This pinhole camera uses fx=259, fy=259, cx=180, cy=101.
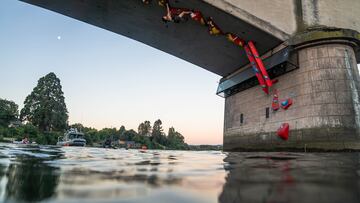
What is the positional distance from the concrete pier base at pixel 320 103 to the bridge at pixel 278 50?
48 millimetres

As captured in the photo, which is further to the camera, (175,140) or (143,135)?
(175,140)

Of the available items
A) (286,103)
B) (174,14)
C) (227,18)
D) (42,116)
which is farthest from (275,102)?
(42,116)

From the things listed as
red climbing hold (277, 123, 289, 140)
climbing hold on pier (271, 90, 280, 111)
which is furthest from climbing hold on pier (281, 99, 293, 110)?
red climbing hold (277, 123, 289, 140)

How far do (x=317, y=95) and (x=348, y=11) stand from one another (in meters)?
7.76

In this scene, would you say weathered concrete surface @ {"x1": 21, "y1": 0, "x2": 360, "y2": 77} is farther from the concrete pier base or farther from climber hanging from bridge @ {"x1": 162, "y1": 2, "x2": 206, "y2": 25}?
the concrete pier base

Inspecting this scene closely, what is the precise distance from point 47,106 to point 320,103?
62.3 metres

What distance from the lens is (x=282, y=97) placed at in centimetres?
1689

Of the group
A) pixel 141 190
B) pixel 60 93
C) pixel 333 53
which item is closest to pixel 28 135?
pixel 60 93

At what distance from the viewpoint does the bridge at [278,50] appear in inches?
563

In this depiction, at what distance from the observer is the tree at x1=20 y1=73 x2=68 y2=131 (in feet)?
201

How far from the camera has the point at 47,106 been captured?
62344 mm

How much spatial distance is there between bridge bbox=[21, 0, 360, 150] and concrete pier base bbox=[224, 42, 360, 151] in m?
0.05

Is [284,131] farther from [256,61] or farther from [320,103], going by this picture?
[256,61]

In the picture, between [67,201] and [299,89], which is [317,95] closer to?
[299,89]
